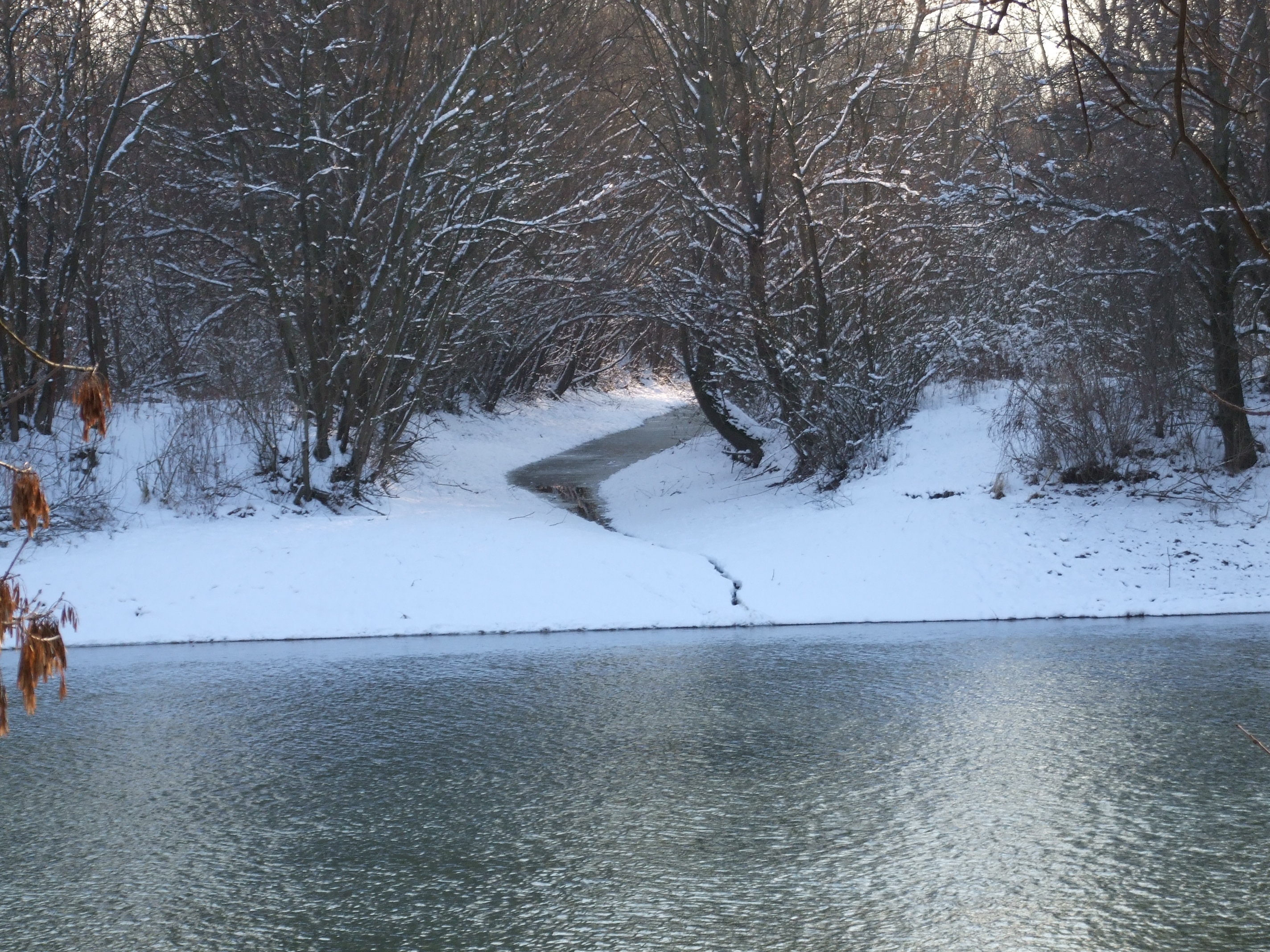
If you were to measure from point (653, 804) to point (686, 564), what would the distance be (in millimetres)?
6928

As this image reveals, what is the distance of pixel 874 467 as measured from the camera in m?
16.2

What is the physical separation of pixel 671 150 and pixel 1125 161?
6.95 meters

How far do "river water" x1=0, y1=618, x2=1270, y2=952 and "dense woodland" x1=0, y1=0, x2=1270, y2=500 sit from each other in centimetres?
602

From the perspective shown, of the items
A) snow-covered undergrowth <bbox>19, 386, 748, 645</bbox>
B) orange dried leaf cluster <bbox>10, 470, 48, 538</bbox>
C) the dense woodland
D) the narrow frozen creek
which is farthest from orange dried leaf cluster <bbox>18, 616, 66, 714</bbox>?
the narrow frozen creek

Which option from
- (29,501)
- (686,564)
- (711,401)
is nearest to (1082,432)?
(686,564)

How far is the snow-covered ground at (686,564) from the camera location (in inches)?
472

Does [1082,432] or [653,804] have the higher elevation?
[1082,432]

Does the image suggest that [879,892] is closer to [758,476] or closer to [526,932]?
[526,932]

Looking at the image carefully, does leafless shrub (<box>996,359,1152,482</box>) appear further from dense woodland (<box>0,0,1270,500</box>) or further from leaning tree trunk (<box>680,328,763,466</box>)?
leaning tree trunk (<box>680,328,763,466</box>)

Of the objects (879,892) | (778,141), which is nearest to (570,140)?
(778,141)

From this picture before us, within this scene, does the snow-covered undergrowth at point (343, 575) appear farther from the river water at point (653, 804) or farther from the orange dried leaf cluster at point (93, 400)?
the orange dried leaf cluster at point (93, 400)

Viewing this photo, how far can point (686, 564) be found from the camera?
13102mm

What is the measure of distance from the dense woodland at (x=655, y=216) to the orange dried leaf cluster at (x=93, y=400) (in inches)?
468

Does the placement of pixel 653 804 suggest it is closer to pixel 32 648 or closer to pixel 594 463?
pixel 32 648
